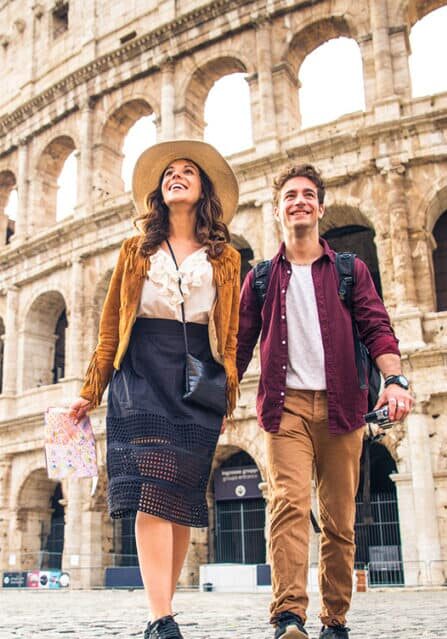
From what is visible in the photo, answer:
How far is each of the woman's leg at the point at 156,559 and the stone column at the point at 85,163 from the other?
630 inches

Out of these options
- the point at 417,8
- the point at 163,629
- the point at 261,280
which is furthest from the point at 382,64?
the point at 163,629

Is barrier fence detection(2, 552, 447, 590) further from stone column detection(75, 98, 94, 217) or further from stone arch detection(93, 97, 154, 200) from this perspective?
stone arch detection(93, 97, 154, 200)

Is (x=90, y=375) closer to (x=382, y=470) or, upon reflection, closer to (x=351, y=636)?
(x=351, y=636)

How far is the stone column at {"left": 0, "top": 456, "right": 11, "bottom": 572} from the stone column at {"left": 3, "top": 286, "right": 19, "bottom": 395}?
5.90ft

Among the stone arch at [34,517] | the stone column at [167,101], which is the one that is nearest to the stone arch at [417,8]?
the stone column at [167,101]

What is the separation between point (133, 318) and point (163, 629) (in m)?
1.22

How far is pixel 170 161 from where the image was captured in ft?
11.7

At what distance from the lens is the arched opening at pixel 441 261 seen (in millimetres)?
14961

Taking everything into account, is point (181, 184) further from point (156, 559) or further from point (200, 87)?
point (200, 87)

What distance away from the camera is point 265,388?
136 inches

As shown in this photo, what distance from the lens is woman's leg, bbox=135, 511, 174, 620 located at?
9.13 feet

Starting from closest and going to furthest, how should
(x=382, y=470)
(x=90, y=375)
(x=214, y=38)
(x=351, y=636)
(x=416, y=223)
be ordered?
(x=90, y=375), (x=351, y=636), (x=416, y=223), (x=382, y=470), (x=214, y=38)

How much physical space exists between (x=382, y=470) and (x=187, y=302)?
13970 mm

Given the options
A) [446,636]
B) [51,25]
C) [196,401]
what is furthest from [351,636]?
[51,25]
